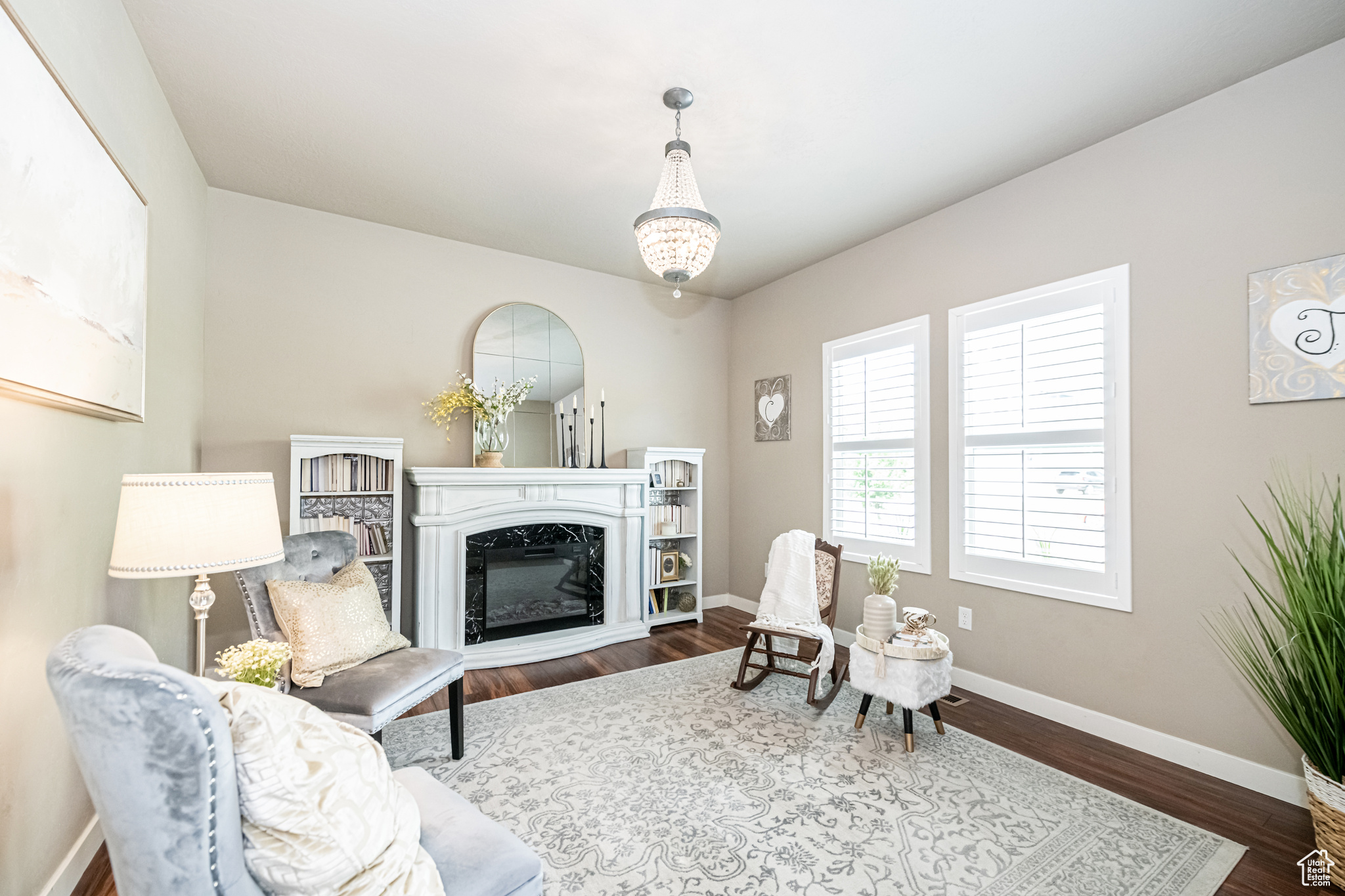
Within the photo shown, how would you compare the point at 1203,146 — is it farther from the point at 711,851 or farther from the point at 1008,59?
the point at 711,851

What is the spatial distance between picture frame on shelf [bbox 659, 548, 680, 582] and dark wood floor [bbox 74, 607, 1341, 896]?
0.81 meters

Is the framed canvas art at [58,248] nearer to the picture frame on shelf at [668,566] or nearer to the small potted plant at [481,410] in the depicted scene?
the small potted plant at [481,410]

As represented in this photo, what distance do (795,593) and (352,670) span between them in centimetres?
227

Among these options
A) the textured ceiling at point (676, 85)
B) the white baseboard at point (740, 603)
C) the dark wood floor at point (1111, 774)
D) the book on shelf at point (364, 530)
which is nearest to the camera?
the dark wood floor at point (1111, 774)

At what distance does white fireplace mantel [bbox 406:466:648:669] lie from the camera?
3641mm

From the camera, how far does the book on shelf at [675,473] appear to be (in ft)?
15.9

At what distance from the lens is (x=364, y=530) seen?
3557 mm

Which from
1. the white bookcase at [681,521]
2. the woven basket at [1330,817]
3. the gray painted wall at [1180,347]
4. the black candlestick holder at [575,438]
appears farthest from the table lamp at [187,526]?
the gray painted wall at [1180,347]

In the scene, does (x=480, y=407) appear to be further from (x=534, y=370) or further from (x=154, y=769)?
(x=154, y=769)

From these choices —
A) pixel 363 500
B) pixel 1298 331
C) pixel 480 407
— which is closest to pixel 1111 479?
pixel 1298 331

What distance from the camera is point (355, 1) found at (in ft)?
6.77

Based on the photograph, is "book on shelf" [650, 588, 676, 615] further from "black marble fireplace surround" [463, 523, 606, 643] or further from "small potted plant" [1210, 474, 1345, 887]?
"small potted plant" [1210, 474, 1345, 887]

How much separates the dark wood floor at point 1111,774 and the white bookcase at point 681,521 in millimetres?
691

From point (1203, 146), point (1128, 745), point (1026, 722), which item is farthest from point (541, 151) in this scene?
point (1128, 745)
